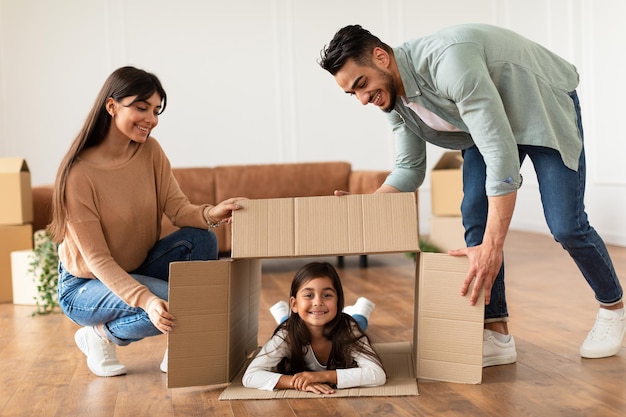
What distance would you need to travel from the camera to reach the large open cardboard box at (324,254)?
210cm

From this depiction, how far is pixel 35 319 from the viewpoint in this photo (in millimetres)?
3553

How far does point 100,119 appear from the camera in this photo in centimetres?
232

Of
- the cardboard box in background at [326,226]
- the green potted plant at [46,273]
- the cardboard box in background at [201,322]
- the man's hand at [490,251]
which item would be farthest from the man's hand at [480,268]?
the green potted plant at [46,273]

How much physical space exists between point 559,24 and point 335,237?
466 cm

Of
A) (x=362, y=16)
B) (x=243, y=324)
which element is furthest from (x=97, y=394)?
(x=362, y=16)

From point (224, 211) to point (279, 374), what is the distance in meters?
0.47

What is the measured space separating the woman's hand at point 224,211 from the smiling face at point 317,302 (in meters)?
0.29

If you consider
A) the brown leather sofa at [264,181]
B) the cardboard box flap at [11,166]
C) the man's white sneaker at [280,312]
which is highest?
the cardboard box flap at [11,166]

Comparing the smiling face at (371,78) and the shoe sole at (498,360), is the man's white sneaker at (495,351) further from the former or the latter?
the smiling face at (371,78)

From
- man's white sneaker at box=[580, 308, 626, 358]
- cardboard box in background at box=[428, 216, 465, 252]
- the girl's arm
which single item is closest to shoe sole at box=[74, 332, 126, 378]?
the girl's arm

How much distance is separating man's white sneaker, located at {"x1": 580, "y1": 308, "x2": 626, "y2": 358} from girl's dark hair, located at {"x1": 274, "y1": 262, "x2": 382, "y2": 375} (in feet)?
2.14

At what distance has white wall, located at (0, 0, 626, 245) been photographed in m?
6.79

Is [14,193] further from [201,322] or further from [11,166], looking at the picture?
[201,322]

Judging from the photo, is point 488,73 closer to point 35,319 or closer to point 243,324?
point 243,324
